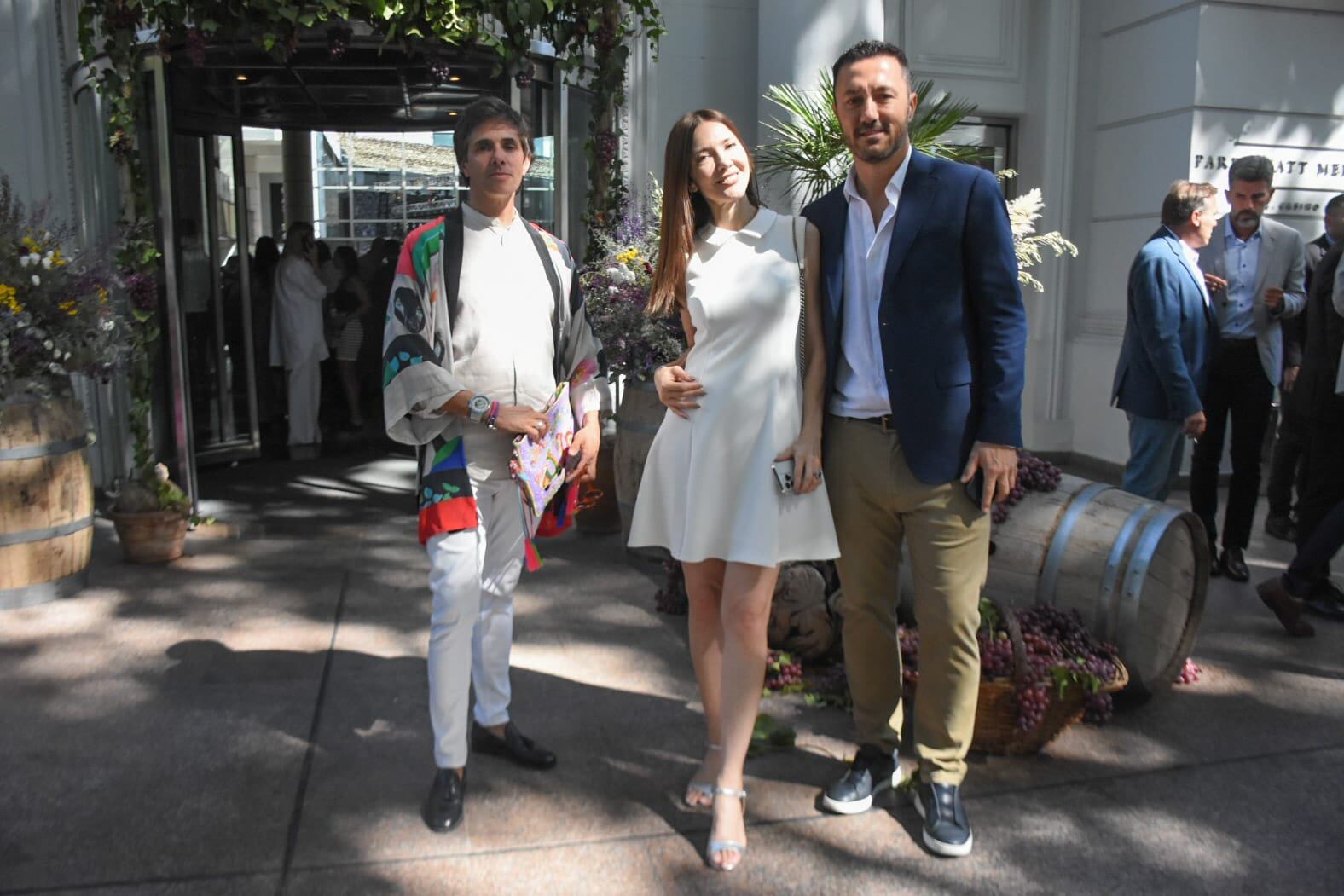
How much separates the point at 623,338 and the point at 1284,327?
3.69 m

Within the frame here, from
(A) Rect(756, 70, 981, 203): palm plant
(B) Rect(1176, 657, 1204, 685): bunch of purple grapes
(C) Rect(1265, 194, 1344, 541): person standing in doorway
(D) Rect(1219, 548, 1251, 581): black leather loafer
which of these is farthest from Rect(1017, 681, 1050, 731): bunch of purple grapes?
(C) Rect(1265, 194, 1344, 541): person standing in doorway

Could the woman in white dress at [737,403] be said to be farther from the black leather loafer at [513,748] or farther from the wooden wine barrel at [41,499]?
the wooden wine barrel at [41,499]

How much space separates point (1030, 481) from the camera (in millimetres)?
4156

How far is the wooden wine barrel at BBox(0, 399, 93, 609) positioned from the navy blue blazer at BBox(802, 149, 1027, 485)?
3.99 metres

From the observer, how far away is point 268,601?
5.21 m

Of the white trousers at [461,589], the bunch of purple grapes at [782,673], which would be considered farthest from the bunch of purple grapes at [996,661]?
the white trousers at [461,589]

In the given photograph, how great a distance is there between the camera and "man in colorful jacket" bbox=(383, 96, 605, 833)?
3098 mm

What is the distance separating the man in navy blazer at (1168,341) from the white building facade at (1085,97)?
10.6ft

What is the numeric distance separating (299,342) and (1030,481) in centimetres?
662

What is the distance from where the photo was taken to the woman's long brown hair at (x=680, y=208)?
296 centimetres

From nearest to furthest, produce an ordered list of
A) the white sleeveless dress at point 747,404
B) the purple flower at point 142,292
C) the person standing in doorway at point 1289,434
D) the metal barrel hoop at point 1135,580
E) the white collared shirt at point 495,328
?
the white sleeveless dress at point 747,404
the white collared shirt at point 495,328
the metal barrel hoop at point 1135,580
the purple flower at point 142,292
the person standing in doorway at point 1289,434

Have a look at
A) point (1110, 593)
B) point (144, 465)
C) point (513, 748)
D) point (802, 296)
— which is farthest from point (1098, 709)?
point (144, 465)

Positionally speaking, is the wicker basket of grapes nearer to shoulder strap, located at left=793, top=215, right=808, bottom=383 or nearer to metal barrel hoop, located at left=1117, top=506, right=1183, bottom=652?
metal barrel hoop, located at left=1117, top=506, right=1183, bottom=652

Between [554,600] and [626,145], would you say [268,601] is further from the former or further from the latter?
[626,145]
